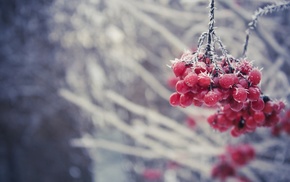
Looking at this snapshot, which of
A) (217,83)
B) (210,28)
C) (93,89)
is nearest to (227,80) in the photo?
(217,83)

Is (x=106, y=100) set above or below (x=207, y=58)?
above

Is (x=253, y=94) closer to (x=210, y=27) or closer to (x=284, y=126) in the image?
(x=210, y=27)

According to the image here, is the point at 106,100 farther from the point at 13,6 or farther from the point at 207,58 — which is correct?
the point at 207,58

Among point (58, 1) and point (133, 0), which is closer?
point (133, 0)

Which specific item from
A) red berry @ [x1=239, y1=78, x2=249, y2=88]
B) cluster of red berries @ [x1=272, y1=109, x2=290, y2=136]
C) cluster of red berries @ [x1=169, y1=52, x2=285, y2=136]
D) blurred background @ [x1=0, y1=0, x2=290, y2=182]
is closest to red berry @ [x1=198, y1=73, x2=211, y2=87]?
cluster of red berries @ [x1=169, y1=52, x2=285, y2=136]

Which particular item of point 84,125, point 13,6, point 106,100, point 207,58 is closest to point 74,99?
point 106,100

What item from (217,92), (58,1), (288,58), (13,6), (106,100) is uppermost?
(13,6)

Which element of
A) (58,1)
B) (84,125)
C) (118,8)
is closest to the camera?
(118,8)

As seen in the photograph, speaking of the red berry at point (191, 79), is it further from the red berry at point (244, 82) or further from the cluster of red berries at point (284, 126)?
the cluster of red berries at point (284, 126)
